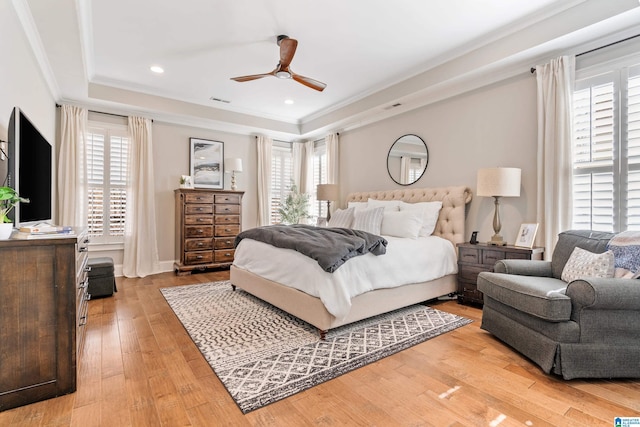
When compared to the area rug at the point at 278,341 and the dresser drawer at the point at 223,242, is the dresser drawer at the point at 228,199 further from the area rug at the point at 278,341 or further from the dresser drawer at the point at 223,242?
the area rug at the point at 278,341

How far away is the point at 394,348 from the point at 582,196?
236cm

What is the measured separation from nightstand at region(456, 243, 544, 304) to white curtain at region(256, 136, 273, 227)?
3.89 meters

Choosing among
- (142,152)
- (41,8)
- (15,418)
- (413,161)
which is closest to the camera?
(15,418)

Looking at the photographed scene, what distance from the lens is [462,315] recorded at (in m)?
3.28

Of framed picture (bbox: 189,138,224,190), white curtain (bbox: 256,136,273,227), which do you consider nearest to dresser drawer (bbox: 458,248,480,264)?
white curtain (bbox: 256,136,273,227)

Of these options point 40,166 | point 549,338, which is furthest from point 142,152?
point 549,338

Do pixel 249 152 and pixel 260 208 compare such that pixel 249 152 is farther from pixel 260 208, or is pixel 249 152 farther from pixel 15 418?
pixel 15 418

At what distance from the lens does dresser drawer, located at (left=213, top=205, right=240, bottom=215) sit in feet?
17.9

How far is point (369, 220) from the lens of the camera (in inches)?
165

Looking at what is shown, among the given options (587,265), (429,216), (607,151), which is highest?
(607,151)

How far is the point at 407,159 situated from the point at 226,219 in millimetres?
3237

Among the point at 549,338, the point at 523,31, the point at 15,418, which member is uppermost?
the point at 523,31

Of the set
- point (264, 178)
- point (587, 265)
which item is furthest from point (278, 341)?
point (264, 178)

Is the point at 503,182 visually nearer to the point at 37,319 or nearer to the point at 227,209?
the point at 37,319
